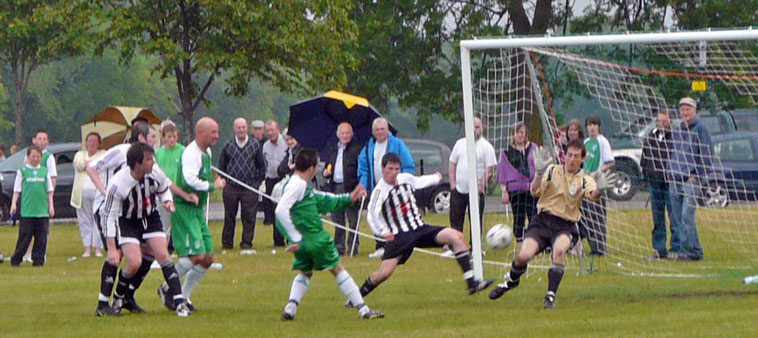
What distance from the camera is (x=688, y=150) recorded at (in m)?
13.1

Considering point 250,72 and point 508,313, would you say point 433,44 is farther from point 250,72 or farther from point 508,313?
point 508,313

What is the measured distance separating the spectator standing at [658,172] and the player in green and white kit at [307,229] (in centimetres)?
474

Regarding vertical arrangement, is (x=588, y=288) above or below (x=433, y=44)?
below

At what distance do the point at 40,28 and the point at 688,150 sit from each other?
22.7 meters

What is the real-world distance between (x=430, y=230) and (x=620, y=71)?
3422 mm

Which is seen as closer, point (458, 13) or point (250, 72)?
point (250, 72)

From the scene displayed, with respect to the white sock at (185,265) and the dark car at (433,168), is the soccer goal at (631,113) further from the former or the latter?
the dark car at (433,168)

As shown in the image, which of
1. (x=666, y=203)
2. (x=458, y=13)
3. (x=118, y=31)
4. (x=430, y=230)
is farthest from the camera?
(x=458, y=13)

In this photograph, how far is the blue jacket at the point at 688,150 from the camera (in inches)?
513

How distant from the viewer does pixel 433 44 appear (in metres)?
33.5

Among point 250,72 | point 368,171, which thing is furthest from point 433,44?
point 368,171

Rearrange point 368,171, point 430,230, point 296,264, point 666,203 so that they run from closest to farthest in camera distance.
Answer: point 296,264 < point 430,230 < point 666,203 < point 368,171

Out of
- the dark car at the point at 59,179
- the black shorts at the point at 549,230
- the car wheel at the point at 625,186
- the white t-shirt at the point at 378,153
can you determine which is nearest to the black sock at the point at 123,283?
the black shorts at the point at 549,230

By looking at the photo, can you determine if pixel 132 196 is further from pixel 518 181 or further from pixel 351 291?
pixel 518 181
